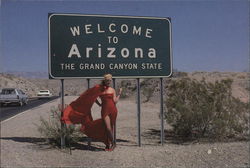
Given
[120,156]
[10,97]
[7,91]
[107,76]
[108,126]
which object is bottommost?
[120,156]

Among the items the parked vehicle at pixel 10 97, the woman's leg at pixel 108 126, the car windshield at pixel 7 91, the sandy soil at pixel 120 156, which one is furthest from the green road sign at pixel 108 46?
the car windshield at pixel 7 91

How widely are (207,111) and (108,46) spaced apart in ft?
11.9

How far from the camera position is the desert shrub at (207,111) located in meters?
10.4

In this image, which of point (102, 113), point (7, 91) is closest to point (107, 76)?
point (102, 113)

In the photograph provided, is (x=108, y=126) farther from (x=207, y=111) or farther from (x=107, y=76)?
(x=207, y=111)

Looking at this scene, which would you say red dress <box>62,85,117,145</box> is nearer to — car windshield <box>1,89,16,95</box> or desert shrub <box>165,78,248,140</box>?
desert shrub <box>165,78,248,140</box>

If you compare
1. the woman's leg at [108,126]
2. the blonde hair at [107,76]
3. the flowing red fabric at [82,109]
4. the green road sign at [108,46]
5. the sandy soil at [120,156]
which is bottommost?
the sandy soil at [120,156]

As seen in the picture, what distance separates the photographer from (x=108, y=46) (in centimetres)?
885

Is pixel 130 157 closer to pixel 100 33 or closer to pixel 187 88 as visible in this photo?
pixel 100 33

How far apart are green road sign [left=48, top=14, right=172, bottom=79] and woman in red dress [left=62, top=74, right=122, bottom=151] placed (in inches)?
20.9

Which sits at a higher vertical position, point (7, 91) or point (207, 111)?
point (7, 91)

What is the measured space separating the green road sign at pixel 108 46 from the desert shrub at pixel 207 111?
1881mm

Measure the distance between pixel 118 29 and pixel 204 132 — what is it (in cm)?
427

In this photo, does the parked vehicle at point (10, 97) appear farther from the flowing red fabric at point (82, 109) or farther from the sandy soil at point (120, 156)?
the flowing red fabric at point (82, 109)
